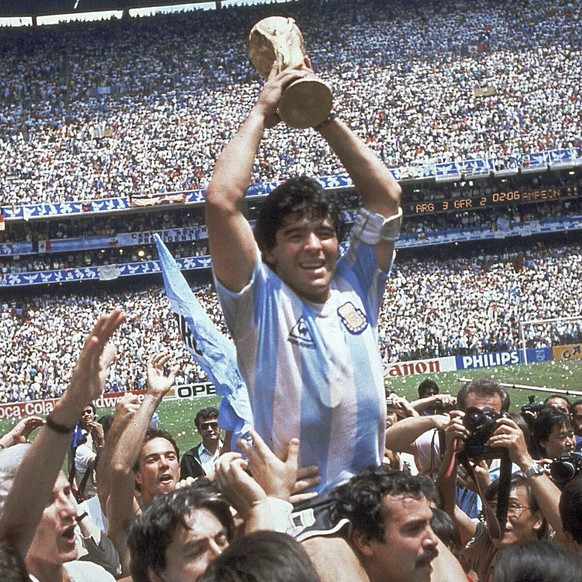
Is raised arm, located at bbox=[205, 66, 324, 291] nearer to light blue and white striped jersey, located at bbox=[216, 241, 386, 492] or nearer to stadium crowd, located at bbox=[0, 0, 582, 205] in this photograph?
light blue and white striped jersey, located at bbox=[216, 241, 386, 492]

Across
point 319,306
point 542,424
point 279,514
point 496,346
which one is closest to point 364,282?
point 319,306

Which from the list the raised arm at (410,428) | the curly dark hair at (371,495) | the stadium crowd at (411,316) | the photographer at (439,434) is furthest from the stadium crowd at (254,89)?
the curly dark hair at (371,495)

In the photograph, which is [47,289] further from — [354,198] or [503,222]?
[503,222]

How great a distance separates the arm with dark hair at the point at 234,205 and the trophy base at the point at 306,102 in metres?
0.05

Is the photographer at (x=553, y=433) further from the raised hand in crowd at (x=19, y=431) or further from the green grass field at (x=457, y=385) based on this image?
the green grass field at (x=457, y=385)

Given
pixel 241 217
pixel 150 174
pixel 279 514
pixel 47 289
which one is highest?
pixel 150 174

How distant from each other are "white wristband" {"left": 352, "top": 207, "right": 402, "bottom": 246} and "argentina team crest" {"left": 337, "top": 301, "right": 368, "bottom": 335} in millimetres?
261

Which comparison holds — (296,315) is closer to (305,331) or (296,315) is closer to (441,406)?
(305,331)

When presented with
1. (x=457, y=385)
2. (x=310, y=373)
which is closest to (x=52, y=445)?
(x=310, y=373)

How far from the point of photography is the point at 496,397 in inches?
243

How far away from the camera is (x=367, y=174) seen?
3.63 meters

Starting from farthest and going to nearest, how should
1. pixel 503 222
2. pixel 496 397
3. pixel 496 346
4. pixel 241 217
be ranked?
pixel 503 222 → pixel 496 346 → pixel 496 397 → pixel 241 217

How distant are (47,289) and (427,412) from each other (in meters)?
43.4

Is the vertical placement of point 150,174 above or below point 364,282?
above
